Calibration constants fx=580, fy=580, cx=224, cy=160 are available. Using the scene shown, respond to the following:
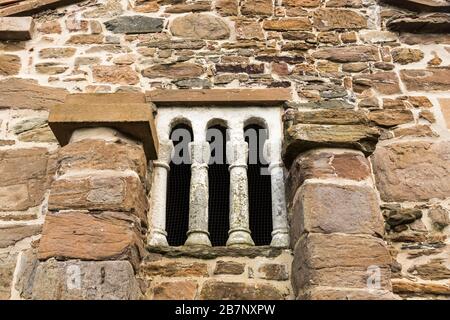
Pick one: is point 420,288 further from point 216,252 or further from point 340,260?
point 216,252

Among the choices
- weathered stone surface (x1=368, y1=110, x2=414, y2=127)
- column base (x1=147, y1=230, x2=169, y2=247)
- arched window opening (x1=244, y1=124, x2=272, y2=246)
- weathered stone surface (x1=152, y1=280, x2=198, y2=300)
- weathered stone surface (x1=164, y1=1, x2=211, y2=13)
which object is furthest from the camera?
weathered stone surface (x1=164, y1=1, x2=211, y2=13)

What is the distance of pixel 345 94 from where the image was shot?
425 cm

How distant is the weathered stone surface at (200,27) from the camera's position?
455 cm

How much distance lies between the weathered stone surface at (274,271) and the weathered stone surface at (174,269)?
Result: 0.34 meters

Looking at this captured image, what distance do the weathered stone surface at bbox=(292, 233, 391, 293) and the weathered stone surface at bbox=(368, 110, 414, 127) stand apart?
115 centimetres

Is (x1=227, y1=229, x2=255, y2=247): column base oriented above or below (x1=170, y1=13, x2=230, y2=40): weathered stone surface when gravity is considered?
below

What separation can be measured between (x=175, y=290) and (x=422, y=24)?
9.40 feet

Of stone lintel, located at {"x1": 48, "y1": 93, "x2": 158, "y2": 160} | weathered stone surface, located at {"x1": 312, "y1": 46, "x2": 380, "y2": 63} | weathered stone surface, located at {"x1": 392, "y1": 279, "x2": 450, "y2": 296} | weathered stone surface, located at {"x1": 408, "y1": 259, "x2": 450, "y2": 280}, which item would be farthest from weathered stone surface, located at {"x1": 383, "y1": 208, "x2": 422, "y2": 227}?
stone lintel, located at {"x1": 48, "y1": 93, "x2": 158, "y2": 160}

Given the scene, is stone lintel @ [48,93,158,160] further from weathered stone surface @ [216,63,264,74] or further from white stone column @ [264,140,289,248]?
weathered stone surface @ [216,63,264,74]

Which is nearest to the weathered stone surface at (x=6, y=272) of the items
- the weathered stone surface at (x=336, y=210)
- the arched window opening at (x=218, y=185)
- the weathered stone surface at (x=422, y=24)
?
the arched window opening at (x=218, y=185)

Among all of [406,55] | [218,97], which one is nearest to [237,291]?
[218,97]

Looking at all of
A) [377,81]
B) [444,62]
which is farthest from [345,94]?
[444,62]

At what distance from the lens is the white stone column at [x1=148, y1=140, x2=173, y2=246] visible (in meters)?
3.66
